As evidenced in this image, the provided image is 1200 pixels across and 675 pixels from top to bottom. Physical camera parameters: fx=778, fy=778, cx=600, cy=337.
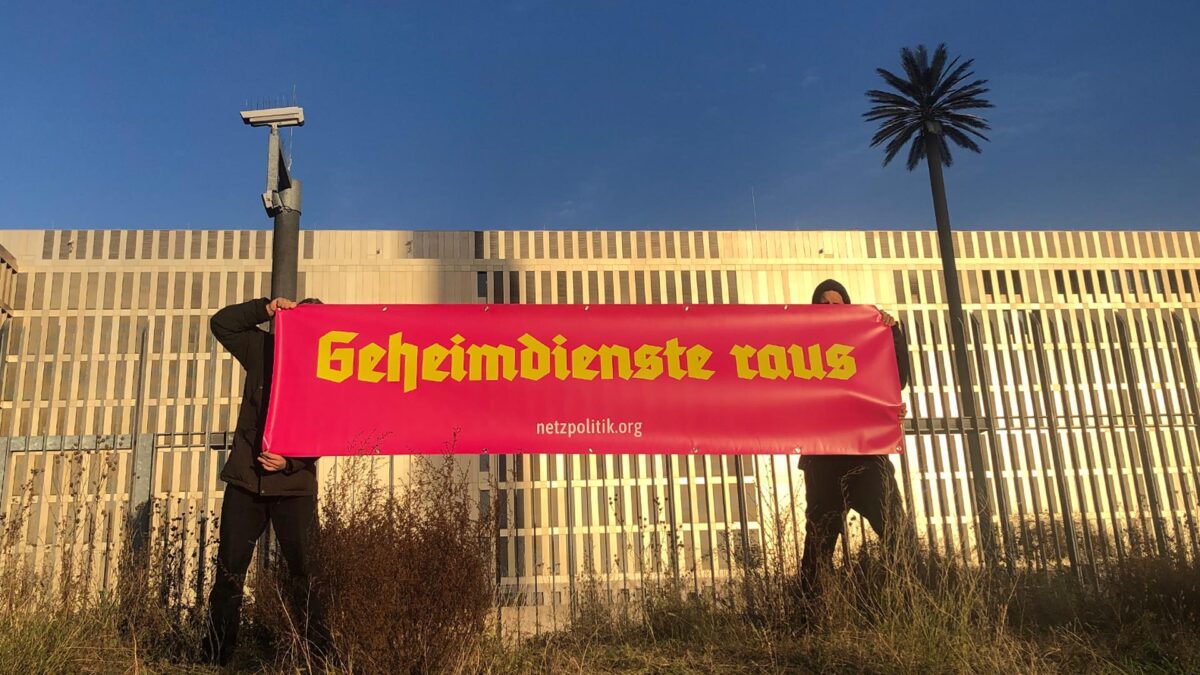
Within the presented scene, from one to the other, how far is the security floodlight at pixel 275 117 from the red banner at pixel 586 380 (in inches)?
69.0

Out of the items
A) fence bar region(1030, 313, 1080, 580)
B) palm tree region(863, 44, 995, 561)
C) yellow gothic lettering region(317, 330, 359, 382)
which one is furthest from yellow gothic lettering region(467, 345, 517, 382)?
palm tree region(863, 44, 995, 561)

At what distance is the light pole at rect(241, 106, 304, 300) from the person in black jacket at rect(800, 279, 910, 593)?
433 cm

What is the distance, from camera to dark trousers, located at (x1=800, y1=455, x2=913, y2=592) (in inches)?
214

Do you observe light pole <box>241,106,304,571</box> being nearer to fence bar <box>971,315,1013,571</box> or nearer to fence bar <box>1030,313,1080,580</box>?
fence bar <box>971,315,1013,571</box>

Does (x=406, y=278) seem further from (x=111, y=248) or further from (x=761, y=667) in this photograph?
(x=761, y=667)

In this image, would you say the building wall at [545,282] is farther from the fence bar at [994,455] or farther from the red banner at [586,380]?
the red banner at [586,380]

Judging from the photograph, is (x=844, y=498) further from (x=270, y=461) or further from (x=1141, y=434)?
(x=270, y=461)

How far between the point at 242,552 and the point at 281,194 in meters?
3.10

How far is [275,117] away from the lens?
21.9 ft

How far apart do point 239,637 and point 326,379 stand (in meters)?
1.94

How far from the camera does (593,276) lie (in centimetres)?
6856

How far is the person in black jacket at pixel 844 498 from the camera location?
5449mm

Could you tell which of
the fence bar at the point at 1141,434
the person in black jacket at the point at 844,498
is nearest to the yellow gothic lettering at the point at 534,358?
the person in black jacket at the point at 844,498

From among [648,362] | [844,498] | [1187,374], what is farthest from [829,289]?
[1187,374]
